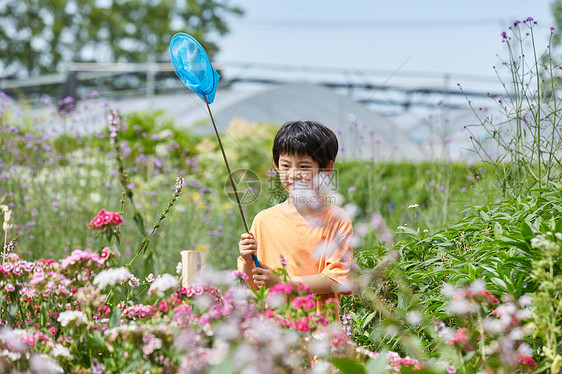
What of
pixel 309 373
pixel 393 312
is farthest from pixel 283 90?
pixel 309 373

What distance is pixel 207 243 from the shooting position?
5445 millimetres

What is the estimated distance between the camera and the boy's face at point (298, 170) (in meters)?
2.32

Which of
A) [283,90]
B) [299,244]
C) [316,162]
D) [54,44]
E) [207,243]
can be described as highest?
[54,44]

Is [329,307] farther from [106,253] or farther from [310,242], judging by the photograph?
[106,253]

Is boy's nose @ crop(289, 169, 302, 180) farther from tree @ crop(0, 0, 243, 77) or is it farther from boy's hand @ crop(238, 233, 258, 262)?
tree @ crop(0, 0, 243, 77)

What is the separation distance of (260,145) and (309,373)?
871cm

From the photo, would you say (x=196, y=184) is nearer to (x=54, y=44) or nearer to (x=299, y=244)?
(x=299, y=244)

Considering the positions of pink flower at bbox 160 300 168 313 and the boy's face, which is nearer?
pink flower at bbox 160 300 168 313

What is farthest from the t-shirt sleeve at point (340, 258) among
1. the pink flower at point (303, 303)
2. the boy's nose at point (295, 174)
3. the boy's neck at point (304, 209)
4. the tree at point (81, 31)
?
the tree at point (81, 31)

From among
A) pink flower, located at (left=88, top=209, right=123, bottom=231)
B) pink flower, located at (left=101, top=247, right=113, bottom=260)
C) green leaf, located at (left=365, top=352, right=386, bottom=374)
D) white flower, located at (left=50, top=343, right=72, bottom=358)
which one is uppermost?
pink flower, located at (left=88, top=209, right=123, bottom=231)

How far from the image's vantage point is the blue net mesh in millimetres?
2227

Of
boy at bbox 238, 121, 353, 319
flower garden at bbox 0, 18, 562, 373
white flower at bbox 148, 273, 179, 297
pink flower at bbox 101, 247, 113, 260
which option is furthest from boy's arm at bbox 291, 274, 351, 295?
pink flower at bbox 101, 247, 113, 260

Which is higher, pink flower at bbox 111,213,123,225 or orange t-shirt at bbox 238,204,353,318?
pink flower at bbox 111,213,123,225

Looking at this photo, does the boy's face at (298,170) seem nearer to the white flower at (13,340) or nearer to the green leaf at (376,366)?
the green leaf at (376,366)
